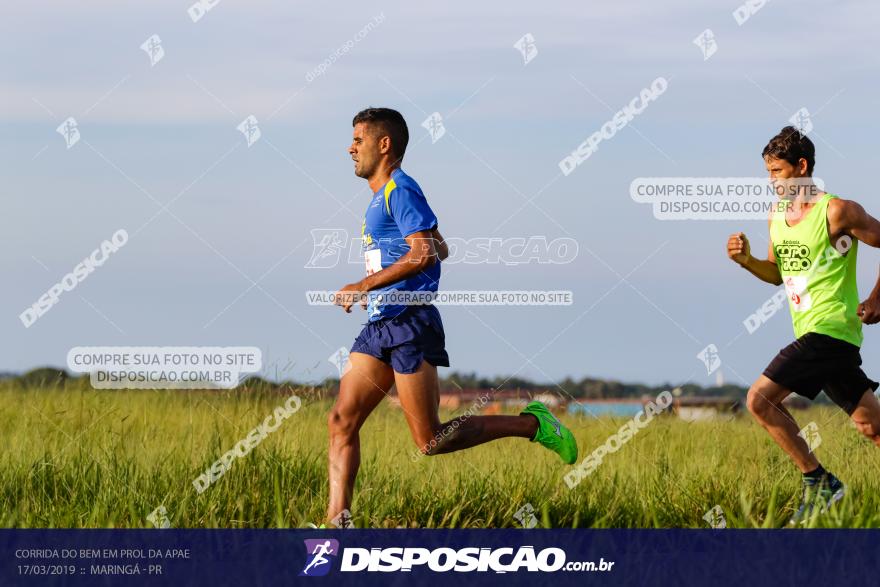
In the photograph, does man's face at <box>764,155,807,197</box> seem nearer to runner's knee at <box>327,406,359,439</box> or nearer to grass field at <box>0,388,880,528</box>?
grass field at <box>0,388,880,528</box>

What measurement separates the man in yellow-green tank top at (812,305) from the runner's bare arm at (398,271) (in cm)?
196

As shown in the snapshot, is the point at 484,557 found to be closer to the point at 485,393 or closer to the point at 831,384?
the point at 485,393

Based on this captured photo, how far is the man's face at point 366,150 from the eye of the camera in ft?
20.7

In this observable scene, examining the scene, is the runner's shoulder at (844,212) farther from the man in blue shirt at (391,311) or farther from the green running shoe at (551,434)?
the man in blue shirt at (391,311)

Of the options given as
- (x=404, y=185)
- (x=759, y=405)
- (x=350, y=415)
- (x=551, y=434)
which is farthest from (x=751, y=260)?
(x=350, y=415)

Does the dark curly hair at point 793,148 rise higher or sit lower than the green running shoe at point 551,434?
higher

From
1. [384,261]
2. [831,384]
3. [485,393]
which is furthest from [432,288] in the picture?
[831,384]

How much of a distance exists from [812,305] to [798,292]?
115 mm

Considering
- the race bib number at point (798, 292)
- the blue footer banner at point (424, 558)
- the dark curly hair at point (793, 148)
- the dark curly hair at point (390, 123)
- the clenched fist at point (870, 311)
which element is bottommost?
the blue footer banner at point (424, 558)

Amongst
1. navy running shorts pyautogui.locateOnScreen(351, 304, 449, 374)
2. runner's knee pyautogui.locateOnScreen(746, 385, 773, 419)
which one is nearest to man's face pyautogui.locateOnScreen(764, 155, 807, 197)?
runner's knee pyautogui.locateOnScreen(746, 385, 773, 419)

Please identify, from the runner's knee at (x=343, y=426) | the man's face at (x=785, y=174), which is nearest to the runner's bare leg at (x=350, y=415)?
the runner's knee at (x=343, y=426)

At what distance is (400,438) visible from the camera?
8172mm

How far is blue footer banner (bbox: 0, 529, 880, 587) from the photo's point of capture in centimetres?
546

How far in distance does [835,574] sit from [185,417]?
447cm
